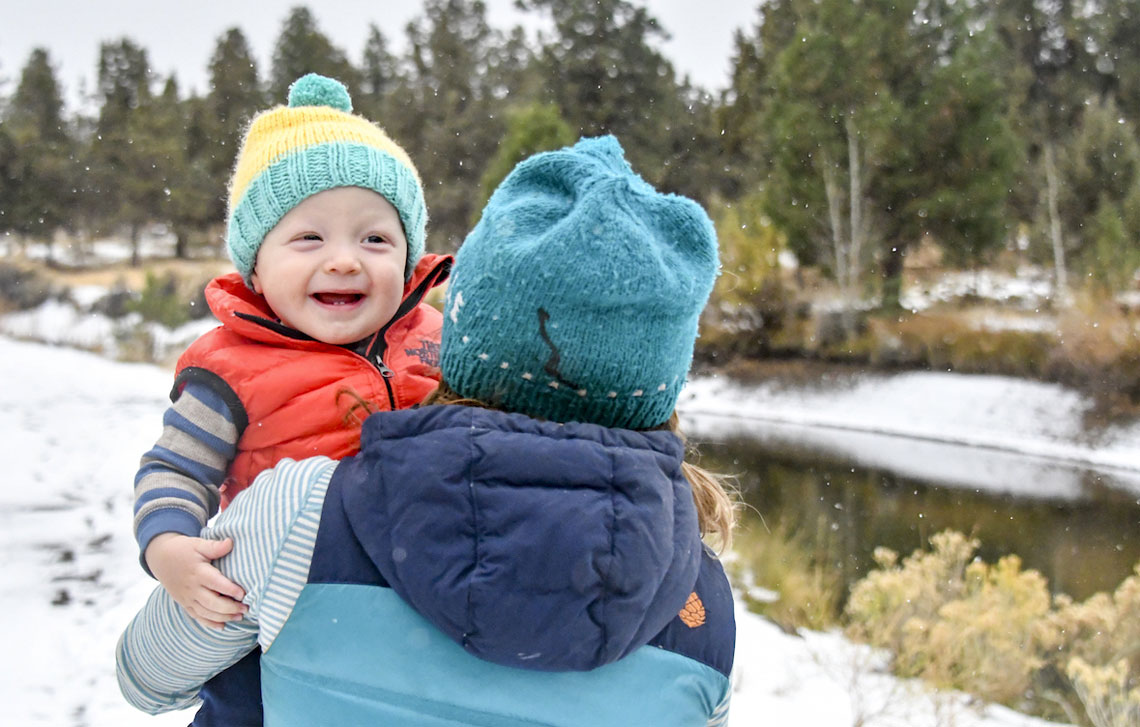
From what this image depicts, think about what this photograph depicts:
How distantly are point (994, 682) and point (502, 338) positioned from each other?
241 inches

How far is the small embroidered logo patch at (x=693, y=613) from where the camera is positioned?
3.01 ft

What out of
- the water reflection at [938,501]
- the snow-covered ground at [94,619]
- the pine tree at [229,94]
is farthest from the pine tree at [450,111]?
the snow-covered ground at [94,619]

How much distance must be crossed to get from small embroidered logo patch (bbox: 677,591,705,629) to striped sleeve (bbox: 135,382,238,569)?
647 mm

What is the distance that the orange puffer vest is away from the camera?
1241mm

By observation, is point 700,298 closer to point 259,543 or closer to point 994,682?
point 259,543

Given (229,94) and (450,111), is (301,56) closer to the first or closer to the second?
(229,94)

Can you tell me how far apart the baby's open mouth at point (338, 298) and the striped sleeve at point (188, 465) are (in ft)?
0.71

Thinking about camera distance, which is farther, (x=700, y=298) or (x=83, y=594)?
(x=83, y=594)

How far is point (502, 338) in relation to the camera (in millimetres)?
886

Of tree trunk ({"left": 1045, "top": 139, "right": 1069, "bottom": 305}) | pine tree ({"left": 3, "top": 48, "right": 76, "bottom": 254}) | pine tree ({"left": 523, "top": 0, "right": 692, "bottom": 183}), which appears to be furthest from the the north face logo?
pine tree ({"left": 3, "top": 48, "right": 76, "bottom": 254})

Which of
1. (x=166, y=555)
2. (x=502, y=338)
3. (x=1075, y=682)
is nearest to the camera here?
(x=502, y=338)

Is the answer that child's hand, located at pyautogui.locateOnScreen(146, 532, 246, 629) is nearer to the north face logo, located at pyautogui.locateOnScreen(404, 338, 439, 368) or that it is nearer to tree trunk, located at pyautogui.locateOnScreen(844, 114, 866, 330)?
the north face logo, located at pyautogui.locateOnScreen(404, 338, 439, 368)

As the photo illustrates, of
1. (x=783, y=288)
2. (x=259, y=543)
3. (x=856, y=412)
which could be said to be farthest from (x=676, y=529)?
(x=783, y=288)

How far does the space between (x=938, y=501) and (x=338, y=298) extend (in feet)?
31.8
